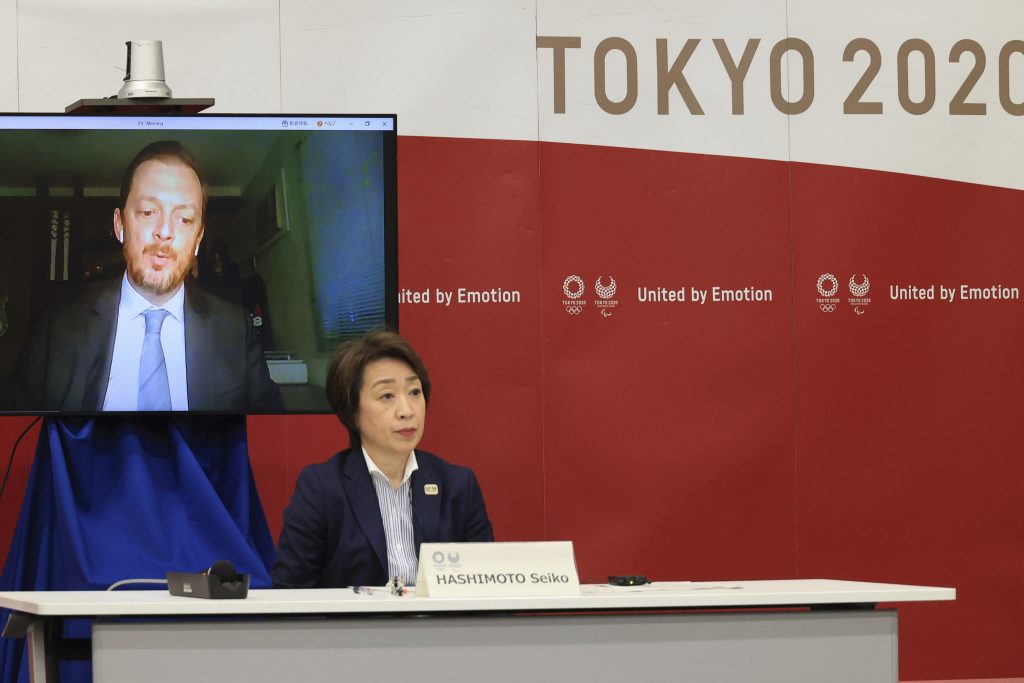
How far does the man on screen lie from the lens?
356 centimetres

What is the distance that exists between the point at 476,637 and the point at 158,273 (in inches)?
63.3

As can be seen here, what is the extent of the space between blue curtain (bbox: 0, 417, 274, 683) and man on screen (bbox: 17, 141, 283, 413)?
99 millimetres

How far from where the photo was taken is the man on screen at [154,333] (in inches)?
140

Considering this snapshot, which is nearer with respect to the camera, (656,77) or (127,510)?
(127,510)

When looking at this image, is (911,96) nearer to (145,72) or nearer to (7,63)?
(145,72)

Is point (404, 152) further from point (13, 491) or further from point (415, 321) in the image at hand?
point (13, 491)

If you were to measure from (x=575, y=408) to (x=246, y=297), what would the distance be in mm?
1309

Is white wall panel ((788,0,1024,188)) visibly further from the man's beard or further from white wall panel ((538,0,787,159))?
the man's beard

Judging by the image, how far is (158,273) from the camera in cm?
360

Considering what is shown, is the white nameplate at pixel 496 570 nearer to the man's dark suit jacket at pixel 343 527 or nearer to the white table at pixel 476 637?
the white table at pixel 476 637

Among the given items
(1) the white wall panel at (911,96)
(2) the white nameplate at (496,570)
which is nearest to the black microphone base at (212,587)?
(2) the white nameplate at (496,570)

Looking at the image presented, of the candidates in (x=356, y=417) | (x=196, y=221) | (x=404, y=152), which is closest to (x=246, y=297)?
(x=196, y=221)

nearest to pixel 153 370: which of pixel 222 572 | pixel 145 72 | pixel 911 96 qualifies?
pixel 145 72

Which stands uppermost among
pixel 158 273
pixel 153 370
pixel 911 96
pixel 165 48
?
pixel 165 48
